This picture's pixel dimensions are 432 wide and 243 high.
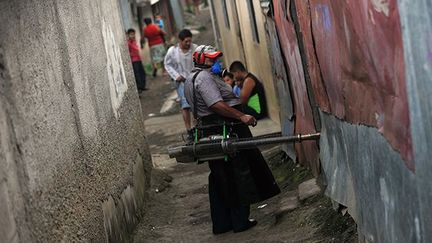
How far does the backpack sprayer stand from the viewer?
785 centimetres

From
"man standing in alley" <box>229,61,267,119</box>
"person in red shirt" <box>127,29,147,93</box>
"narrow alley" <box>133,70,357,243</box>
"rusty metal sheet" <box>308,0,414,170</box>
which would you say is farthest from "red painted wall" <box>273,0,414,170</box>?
"person in red shirt" <box>127,29,147,93</box>

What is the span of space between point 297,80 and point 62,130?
10.0ft

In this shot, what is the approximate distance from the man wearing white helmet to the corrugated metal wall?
0.72 m

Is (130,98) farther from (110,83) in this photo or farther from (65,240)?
(65,240)

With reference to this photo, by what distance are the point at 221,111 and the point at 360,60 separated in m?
2.88

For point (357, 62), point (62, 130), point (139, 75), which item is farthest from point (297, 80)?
point (139, 75)

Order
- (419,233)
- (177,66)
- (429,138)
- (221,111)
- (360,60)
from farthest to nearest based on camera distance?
(177,66) → (221,111) → (360,60) → (419,233) → (429,138)

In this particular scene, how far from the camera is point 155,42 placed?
968 inches

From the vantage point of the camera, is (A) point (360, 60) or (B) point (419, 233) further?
(A) point (360, 60)

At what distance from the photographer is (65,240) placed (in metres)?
5.86

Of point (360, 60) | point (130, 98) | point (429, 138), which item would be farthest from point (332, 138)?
point (130, 98)

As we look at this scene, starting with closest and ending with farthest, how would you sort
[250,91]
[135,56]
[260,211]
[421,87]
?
[421,87], [260,211], [250,91], [135,56]

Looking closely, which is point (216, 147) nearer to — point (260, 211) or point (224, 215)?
point (224, 215)

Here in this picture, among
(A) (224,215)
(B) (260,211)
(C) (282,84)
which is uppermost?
(C) (282,84)
